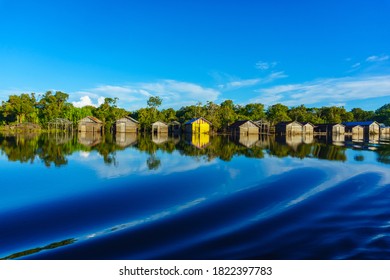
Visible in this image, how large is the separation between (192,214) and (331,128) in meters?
73.4

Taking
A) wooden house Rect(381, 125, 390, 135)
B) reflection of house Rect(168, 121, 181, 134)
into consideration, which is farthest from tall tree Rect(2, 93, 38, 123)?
wooden house Rect(381, 125, 390, 135)

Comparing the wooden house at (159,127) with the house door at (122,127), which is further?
the wooden house at (159,127)

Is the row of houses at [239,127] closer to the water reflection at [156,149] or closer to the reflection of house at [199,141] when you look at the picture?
the reflection of house at [199,141]

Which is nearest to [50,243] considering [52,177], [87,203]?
[87,203]

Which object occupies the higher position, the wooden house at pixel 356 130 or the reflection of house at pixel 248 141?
the wooden house at pixel 356 130

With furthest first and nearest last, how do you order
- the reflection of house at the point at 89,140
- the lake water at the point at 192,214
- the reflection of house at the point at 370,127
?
the reflection of house at the point at 370,127 < the reflection of house at the point at 89,140 < the lake water at the point at 192,214

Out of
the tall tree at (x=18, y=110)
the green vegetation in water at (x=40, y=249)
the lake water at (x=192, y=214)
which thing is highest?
the tall tree at (x=18, y=110)

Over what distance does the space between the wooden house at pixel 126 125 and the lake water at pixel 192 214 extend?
150 ft

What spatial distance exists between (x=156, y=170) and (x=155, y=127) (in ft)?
158

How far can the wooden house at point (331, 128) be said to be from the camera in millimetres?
70594

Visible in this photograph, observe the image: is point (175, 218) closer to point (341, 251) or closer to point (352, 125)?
point (341, 251)

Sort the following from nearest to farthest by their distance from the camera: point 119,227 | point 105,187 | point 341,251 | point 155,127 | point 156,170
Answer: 1. point 341,251
2. point 119,227
3. point 105,187
4. point 156,170
5. point 155,127

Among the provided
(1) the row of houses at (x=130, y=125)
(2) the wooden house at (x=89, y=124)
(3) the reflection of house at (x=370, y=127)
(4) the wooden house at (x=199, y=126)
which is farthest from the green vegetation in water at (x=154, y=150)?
(3) the reflection of house at (x=370, y=127)
